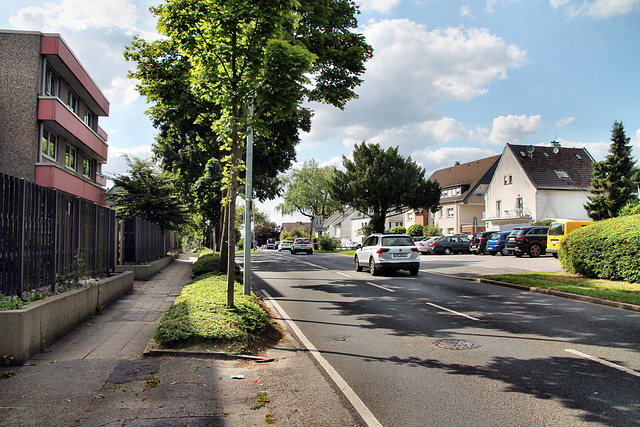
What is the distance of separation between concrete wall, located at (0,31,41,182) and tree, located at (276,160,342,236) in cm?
5606

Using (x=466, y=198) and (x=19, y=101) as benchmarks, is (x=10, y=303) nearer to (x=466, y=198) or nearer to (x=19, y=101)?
(x=19, y=101)

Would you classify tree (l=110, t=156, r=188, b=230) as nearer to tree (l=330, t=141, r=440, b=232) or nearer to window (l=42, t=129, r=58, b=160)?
window (l=42, t=129, r=58, b=160)

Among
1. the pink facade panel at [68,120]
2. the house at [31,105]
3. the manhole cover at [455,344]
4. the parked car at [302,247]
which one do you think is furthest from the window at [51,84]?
the parked car at [302,247]

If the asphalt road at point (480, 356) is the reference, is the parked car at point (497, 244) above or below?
above

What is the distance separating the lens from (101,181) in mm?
32656

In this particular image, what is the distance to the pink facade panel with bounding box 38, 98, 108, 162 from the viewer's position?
20188mm

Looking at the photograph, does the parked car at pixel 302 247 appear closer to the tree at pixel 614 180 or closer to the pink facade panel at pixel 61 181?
the pink facade panel at pixel 61 181

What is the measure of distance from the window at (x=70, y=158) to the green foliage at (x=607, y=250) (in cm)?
2405

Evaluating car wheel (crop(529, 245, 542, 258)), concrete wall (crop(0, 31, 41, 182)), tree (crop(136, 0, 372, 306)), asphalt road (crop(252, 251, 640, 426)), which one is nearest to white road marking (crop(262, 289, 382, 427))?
asphalt road (crop(252, 251, 640, 426))

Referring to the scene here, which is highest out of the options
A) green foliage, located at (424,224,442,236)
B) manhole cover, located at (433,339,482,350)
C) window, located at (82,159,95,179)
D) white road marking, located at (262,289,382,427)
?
window, located at (82,159,95,179)

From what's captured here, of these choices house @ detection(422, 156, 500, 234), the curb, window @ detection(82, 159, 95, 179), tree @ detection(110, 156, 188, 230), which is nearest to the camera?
the curb

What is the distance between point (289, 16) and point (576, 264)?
13857mm

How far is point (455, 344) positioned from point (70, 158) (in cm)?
2498

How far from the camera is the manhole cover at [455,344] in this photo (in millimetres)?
6926
